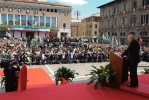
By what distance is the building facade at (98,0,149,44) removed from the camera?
35.9m

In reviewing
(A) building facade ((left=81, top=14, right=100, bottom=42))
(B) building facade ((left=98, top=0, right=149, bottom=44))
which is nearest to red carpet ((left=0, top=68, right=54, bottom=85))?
(B) building facade ((left=98, top=0, right=149, bottom=44))

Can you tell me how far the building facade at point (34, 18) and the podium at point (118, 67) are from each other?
1697 inches

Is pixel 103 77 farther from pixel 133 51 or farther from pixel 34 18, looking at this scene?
pixel 34 18

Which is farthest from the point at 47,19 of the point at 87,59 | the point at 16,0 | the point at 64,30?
the point at 87,59

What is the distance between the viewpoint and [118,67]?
5250 mm

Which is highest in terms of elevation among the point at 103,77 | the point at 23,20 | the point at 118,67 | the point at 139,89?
the point at 23,20

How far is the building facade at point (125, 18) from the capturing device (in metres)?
35.9

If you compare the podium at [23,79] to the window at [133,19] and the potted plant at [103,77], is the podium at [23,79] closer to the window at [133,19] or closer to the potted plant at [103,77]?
the potted plant at [103,77]

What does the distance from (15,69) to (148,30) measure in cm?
3303

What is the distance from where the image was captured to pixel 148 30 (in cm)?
3434

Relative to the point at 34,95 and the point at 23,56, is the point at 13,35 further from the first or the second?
the point at 34,95

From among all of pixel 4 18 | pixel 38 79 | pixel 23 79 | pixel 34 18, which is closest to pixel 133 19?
pixel 34 18

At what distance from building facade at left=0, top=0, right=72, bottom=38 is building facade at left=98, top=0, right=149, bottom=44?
37.0 feet

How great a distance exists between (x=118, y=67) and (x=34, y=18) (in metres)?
46.6
